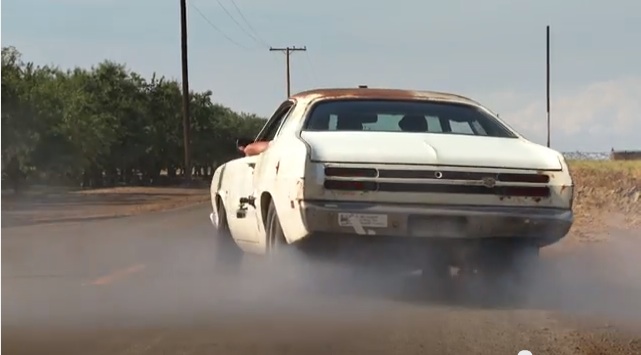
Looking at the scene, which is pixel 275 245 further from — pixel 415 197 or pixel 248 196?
pixel 415 197

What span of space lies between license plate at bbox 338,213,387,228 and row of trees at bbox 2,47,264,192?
98.5 feet

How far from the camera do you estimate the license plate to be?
673 cm

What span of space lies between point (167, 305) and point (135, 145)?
5118 cm

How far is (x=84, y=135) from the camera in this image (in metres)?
48.3

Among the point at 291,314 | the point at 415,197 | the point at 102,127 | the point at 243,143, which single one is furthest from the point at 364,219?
the point at 102,127

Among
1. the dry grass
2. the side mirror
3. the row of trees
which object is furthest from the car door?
the row of trees

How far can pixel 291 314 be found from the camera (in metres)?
6.69

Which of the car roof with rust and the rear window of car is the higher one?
the car roof with rust

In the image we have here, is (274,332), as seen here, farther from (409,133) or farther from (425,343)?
(409,133)

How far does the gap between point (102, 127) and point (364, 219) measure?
151ft

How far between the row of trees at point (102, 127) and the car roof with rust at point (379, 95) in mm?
28387

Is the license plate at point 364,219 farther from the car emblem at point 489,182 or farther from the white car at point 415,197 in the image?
the car emblem at point 489,182

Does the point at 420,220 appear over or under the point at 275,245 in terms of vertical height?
over

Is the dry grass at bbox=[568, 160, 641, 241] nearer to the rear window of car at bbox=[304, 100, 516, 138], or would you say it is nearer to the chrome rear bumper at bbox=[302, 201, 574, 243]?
the rear window of car at bbox=[304, 100, 516, 138]
